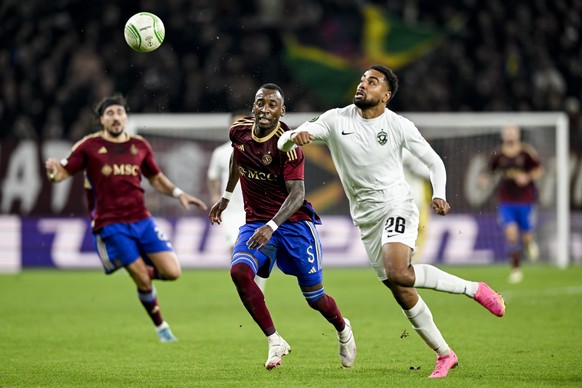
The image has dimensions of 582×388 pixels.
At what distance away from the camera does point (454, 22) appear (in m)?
25.2

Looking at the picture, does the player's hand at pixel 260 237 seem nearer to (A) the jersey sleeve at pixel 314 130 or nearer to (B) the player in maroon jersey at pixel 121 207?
(A) the jersey sleeve at pixel 314 130

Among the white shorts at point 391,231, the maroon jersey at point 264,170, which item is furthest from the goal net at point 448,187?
the white shorts at point 391,231

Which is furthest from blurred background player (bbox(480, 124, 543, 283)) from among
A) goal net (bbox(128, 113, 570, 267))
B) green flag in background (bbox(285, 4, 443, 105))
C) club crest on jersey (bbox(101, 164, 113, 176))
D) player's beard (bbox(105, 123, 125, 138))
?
club crest on jersey (bbox(101, 164, 113, 176))

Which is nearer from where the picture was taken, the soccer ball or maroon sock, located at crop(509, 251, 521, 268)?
the soccer ball

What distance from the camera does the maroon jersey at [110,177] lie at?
1107cm

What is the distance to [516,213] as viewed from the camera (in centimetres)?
1875

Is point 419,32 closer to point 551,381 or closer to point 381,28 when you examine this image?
point 381,28

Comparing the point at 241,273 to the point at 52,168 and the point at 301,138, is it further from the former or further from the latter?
the point at 52,168

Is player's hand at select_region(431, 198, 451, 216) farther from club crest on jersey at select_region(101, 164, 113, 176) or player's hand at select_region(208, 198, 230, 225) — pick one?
club crest on jersey at select_region(101, 164, 113, 176)

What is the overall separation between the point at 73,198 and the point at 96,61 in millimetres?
3877

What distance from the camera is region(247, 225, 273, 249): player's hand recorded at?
26.5ft

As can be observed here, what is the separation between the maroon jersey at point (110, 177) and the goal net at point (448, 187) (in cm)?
907

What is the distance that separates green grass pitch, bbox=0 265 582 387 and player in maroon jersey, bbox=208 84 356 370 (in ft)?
1.82

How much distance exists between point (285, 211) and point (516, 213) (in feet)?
36.6
